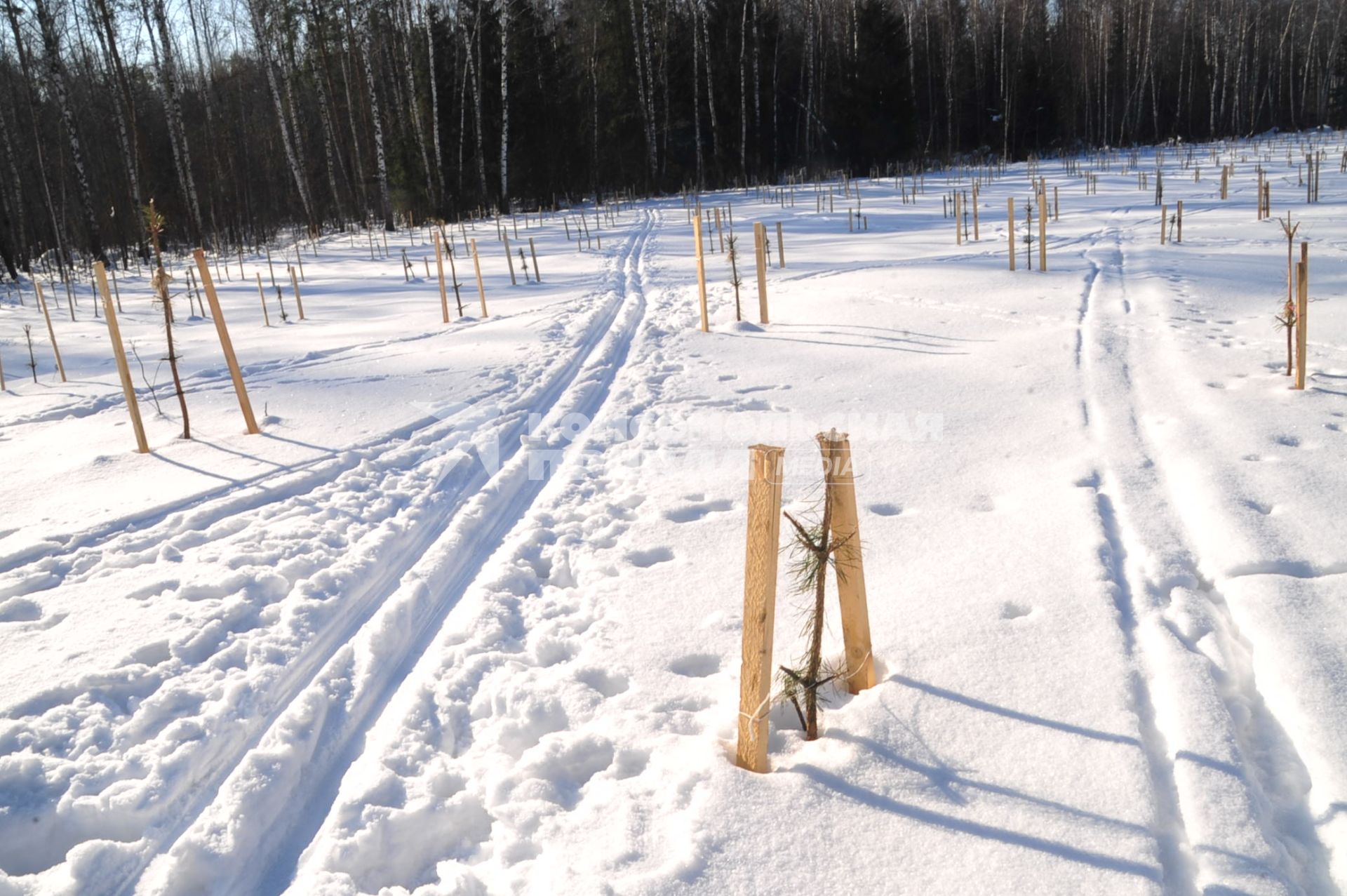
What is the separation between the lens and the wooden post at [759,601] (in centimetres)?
218

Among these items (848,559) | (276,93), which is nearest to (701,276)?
(848,559)

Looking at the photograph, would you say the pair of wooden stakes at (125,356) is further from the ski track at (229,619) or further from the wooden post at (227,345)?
the ski track at (229,619)

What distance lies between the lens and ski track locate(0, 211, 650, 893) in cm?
254

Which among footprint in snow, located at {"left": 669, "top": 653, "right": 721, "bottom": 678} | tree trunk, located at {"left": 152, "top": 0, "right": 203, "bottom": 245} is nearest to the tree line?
tree trunk, located at {"left": 152, "top": 0, "right": 203, "bottom": 245}

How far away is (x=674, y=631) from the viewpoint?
10.9ft

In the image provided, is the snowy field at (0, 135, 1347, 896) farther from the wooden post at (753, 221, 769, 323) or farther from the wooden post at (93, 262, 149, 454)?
the wooden post at (753, 221, 769, 323)

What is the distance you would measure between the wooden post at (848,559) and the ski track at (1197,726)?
0.83 meters

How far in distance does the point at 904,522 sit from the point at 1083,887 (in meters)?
2.32

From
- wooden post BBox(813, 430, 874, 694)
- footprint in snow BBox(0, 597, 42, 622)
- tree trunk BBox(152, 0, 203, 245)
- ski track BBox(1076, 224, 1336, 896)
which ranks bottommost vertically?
ski track BBox(1076, 224, 1336, 896)

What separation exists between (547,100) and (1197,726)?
30.8m

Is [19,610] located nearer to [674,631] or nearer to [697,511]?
[674,631]

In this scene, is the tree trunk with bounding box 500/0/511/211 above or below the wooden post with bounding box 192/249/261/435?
above

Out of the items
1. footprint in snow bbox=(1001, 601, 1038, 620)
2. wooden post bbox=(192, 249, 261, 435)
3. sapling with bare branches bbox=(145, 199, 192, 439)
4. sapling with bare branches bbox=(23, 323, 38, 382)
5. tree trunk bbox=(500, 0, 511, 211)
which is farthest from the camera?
tree trunk bbox=(500, 0, 511, 211)

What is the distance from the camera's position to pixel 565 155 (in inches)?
1214
